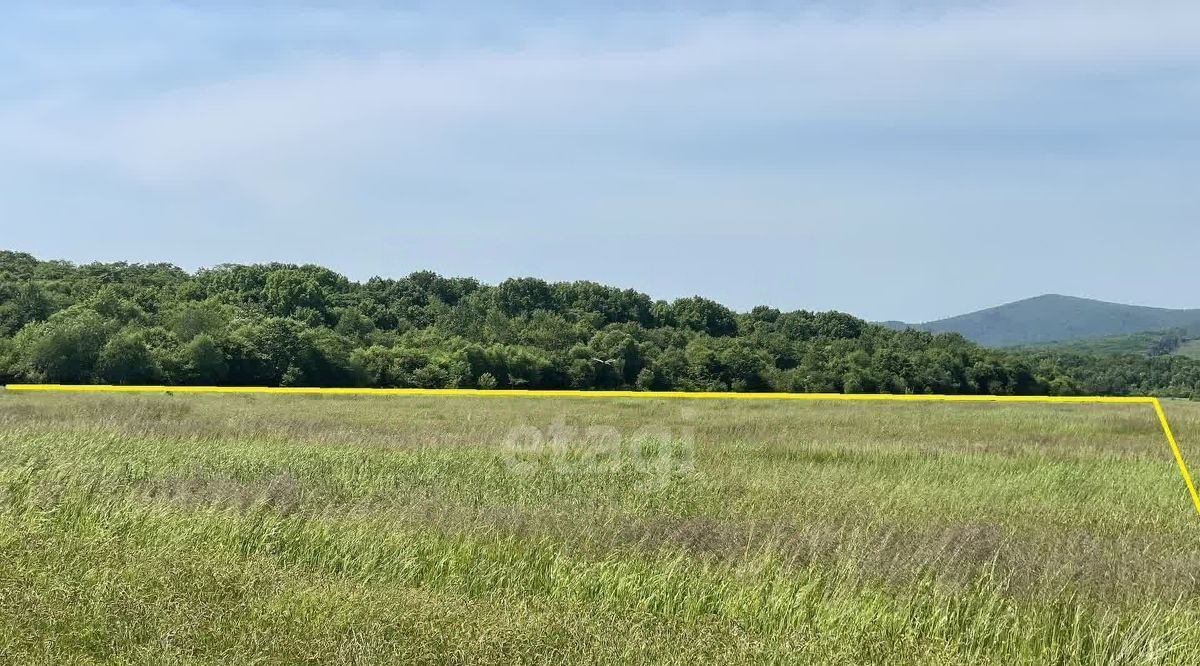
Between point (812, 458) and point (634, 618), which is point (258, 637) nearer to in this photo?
point (634, 618)

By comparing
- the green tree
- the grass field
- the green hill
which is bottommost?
the grass field

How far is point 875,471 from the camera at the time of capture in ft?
53.5

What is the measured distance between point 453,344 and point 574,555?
155 feet

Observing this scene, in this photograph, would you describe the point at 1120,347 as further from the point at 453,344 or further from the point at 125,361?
the point at 125,361

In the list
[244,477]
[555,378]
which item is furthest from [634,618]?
[555,378]

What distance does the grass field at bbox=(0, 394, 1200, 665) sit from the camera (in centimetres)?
548

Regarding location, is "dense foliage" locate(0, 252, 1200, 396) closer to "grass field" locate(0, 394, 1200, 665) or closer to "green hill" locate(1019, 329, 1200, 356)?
"grass field" locate(0, 394, 1200, 665)

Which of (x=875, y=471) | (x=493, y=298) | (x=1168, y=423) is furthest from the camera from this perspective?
(x=493, y=298)

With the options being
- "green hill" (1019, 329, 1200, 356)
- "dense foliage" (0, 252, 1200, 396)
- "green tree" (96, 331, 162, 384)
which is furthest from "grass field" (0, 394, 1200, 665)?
"green hill" (1019, 329, 1200, 356)

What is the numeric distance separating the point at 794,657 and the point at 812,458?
1323cm

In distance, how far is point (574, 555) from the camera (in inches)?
334

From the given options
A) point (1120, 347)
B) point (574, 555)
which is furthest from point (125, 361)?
point (1120, 347)

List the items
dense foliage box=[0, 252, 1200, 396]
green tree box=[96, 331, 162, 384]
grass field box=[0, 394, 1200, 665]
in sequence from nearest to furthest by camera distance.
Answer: grass field box=[0, 394, 1200, 665]
green tree box=[96, 331, 162, 384]
dense foliage box=[0, 252, 1200, 396]

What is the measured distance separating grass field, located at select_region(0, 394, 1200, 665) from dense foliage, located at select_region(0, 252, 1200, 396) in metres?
18.7
